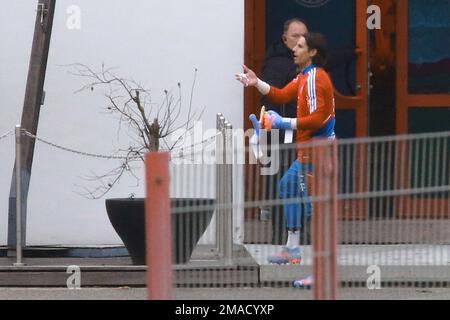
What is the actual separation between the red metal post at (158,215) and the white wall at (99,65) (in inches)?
229

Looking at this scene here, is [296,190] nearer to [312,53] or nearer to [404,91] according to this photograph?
[312,53]

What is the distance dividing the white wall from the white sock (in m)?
3.11

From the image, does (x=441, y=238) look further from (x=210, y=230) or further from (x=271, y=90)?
(x=271, y=90)

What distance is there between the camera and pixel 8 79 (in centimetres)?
1145

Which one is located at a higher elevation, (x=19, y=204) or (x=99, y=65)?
(x=99, y=65)

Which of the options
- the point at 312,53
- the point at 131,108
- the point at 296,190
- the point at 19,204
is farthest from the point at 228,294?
the point at 131,108

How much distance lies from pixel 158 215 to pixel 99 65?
599cm

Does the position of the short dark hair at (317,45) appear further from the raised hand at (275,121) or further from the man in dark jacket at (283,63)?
the man in dark jacket at (283,63)

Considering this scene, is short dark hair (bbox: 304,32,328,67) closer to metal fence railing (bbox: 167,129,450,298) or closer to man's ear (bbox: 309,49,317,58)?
man's ear (bbox: 309,49,317,58)

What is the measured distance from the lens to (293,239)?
26.5 ft

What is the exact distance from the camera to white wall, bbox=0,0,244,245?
11406mm

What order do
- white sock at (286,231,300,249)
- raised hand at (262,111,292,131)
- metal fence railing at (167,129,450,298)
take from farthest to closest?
1. raised hand at (262,111,292,131)
2. white sock at (286,231,300,249)
3. metal fence railing at (167,129,450,298)

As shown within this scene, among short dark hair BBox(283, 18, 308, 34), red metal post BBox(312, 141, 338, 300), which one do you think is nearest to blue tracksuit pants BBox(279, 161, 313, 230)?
red metal post BBox(312, 141, 338, 300)

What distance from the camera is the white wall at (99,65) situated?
11.4m
